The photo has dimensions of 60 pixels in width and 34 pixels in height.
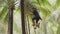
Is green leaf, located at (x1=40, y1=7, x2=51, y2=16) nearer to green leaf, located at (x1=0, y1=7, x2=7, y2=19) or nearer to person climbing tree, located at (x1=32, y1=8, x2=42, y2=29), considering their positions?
person climbing tree, located at (x1=32, y1=8, x2=42, y2=29)

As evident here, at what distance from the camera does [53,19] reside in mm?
5258

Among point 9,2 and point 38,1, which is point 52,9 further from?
point 9,2

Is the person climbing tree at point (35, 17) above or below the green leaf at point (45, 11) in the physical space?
below

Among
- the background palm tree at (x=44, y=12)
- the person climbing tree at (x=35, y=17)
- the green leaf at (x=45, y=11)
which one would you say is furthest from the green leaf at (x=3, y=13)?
the green leaf at (x=45, y=11)

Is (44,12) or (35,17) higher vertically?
(44,12)

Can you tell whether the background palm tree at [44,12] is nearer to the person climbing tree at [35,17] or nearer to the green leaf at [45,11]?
the green leaf at [45,11]

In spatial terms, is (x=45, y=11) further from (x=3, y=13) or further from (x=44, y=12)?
(x=3, y=13)

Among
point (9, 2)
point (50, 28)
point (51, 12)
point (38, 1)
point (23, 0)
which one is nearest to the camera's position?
point (23, 0)

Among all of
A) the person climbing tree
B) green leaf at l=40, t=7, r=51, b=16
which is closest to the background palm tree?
green leaf at l=40, t=7, r=51, b=16

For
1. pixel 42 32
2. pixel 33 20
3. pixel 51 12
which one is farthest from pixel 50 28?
pixel 33 20

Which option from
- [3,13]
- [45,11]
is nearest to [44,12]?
[45,11]

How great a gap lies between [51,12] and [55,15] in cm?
35

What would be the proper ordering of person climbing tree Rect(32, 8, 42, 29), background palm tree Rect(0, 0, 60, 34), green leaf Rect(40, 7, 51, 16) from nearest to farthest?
background palm tree Rect(0, 0, 60, 34) < person climbing tree Rect(32, 8, 42, 29) < green leaf Rect(40, 7, 51, 16)

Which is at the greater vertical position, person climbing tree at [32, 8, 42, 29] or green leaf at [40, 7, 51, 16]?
green leaf at [40, 7, 51, 16]
